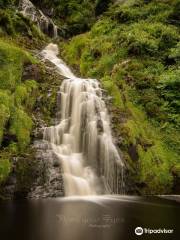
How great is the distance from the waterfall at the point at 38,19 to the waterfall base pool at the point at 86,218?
63.3ft

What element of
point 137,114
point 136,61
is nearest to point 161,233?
point 137,114

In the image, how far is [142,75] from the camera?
56.5 feet

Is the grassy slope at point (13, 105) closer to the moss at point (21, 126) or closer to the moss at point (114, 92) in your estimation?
the moss at point (21, 126)

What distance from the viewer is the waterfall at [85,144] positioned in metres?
11.8

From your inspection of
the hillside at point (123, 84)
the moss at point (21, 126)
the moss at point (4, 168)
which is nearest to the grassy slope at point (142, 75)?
the hillside at point (123, 84)

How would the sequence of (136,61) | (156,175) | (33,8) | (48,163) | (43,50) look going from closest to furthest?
(48,163) → (156,175) → (136,61) → (43,50) → (33,8)

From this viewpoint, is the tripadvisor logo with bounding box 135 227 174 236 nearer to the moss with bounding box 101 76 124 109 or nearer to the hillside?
the hillside

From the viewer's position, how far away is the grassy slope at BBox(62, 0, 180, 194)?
13.1m

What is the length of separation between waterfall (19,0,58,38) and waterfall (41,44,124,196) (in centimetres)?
1359

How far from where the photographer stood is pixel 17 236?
6.54 m

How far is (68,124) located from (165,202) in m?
4.89

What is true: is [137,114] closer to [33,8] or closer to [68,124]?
[68,124]

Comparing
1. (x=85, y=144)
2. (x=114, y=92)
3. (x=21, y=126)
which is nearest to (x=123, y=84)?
(x=114, y=92)

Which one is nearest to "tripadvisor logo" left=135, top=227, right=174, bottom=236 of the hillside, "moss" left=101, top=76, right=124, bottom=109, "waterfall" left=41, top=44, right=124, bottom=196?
"waterfall" left=41, top=44, right=124, bottom=196
